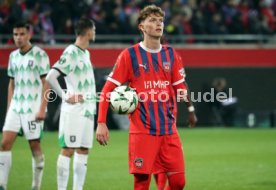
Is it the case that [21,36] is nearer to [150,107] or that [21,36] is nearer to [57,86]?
[57,86]

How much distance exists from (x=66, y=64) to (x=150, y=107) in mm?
2132

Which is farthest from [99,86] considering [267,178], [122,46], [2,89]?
[267,178]

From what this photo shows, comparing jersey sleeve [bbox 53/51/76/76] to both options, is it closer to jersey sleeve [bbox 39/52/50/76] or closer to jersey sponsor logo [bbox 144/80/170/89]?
jersey sleeve [bbox 39/52/50/76]

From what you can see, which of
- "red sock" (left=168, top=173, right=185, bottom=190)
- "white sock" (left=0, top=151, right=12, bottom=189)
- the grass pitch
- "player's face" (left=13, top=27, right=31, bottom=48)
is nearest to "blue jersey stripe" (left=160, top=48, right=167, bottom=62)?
"red sock" (left=168, top=173, right=185, bottom=190)

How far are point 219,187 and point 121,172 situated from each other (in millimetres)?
2504

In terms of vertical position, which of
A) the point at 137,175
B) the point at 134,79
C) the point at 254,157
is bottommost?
the point at 254,157

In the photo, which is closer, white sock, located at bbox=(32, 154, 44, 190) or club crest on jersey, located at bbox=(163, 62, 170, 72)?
club crest on jersey, located at bbox=(163, 62, 170, 72)

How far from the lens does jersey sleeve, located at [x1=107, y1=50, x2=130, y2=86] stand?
24.8 feet

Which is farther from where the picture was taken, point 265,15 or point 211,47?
point 265,15

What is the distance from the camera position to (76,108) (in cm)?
941

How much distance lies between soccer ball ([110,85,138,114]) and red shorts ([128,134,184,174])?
0.30m

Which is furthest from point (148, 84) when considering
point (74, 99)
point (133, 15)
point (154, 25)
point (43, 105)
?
point (133, 15)

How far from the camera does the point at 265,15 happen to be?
26375mm

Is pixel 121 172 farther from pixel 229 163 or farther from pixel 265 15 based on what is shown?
pixel 265 15
